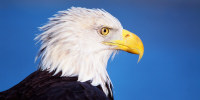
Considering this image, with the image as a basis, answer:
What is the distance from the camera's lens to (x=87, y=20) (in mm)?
3219

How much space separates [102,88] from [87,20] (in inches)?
24.6

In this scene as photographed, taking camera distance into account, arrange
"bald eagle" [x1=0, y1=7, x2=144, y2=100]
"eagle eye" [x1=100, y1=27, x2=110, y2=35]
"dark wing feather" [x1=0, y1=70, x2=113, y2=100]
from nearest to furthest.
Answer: "dark wing feather" [x1=0, y1=70, x2=113, y2=100] → "bald eagle" [x1=0, y1=7, x2=144, y2=100] → "eagle eye" [x1=100, y1=27, x2=110, y2=35]

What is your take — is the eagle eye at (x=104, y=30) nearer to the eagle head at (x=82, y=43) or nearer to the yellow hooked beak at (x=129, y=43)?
the eagle head at (x=82, y=43)

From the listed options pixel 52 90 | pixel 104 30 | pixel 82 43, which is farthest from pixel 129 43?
pixel 52 90

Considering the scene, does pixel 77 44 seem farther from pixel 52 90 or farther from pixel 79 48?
pixel 52 90

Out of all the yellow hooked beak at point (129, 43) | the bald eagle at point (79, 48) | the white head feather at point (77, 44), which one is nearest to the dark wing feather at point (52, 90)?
the bald eagle at point (79, 48)

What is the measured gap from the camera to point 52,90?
9.30ft

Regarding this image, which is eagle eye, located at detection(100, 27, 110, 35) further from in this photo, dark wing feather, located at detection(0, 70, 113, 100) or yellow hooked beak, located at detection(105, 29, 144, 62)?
dark wing feather, located at detection(0, 70, 113, 100)

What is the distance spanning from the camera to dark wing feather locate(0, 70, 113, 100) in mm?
2787

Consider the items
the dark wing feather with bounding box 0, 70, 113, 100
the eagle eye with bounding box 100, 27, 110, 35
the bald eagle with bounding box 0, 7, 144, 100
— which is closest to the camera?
the dark wing feather with bounding box 0, 70, 113, 100

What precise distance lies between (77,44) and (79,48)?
40mm

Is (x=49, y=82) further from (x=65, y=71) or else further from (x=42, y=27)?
(x=42, y=27)

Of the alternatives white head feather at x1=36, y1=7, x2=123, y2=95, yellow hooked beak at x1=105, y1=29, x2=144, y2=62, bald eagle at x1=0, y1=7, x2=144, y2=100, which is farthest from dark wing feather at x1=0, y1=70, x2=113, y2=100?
yellow hooked beak at x1=105, y1=29, x2=144, y2=62

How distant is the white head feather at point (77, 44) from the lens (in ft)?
10.4
